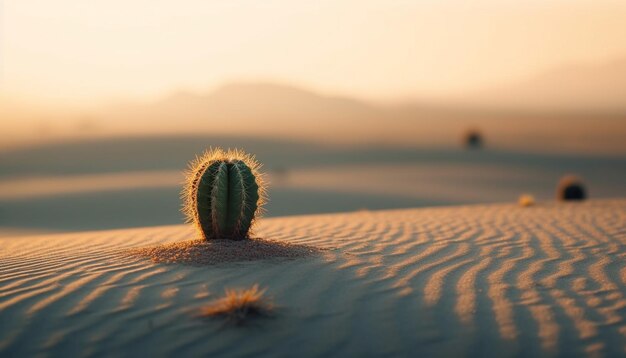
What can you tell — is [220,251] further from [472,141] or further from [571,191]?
[472,141]

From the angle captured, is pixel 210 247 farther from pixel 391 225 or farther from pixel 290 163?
pixel 290 163

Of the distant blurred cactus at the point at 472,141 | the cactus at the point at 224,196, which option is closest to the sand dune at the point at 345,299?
the cactus at the point at 224,196

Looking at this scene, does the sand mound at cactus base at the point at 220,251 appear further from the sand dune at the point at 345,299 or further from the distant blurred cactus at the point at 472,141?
the distant blurred cactus at the point at 472,141

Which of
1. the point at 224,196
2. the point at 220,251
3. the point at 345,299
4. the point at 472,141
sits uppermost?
the point at 472,141

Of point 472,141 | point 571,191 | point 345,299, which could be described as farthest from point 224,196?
point 472,141

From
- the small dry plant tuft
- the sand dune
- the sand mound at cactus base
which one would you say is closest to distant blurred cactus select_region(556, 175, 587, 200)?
the sand dune

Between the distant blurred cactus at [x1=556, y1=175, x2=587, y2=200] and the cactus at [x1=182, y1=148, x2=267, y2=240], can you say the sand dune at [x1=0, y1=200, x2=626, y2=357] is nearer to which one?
the cactus at [x1=182, y1=148, x2=267, y2=240]
